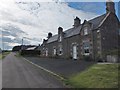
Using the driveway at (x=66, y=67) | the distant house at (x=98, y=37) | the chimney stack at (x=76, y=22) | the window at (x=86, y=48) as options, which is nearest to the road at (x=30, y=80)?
the driveway at (x=66, y=67)

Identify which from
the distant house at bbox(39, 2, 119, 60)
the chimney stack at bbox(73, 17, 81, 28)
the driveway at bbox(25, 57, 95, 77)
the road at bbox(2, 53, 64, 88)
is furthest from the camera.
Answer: the chimney stack at bbox(73, 17, 81, 28)

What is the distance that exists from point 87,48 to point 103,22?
5489 millimetres

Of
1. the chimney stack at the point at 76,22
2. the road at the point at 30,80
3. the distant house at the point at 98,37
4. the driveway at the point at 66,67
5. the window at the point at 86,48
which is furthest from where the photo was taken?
the chimney stack at the point at 76,22

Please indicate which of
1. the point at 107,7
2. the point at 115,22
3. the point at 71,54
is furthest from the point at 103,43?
the point at 71,54

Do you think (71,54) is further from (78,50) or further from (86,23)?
(86,23)

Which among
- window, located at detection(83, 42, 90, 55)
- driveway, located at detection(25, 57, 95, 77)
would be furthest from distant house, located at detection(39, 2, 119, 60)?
driveway, located at detection(25, 57, 95, 77)

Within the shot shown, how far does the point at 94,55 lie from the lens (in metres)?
31.3

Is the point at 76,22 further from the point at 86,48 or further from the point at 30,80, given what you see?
the point at 30,80

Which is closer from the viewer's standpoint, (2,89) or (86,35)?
(2,89)

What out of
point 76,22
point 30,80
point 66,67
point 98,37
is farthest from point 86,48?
point 30,80

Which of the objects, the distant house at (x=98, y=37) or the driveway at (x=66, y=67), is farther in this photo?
the distant house at (x=98, y=37)

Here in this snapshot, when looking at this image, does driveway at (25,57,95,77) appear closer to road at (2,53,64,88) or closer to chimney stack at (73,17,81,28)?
road at (2,53,64,88)

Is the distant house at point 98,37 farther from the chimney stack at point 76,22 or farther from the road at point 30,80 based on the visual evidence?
the road at point 30,80

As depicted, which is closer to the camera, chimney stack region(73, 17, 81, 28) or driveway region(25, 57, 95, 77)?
driveway region(25, 57, 95, 77)
